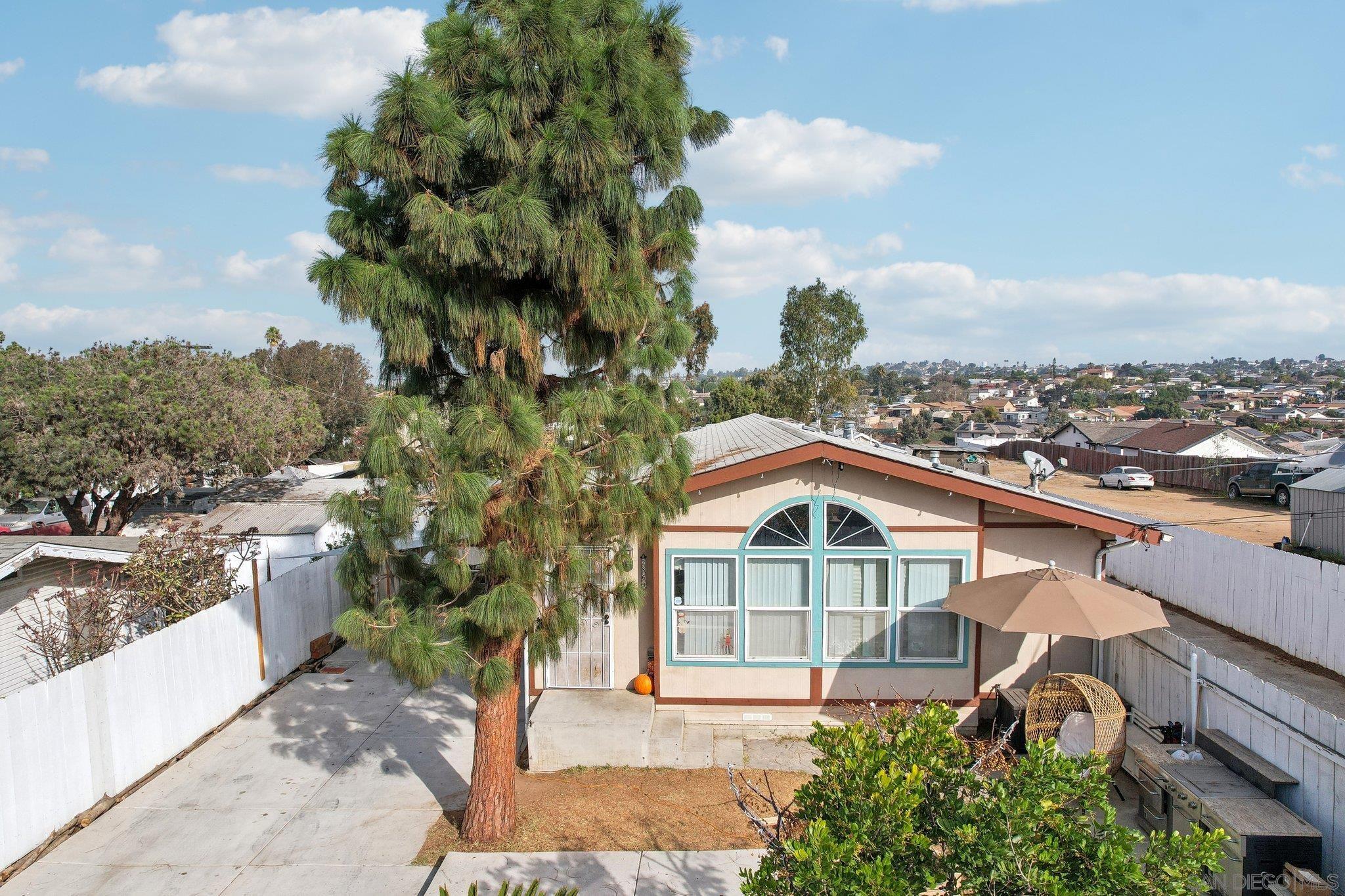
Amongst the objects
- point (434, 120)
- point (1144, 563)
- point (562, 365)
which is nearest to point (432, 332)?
point (562, 365)

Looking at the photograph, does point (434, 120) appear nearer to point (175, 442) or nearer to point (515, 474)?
point (515, 474)

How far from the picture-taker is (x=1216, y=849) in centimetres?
290

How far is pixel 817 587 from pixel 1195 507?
22.5 m

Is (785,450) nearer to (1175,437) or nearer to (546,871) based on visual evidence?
(546,871)

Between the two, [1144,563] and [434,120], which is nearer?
[434,120]

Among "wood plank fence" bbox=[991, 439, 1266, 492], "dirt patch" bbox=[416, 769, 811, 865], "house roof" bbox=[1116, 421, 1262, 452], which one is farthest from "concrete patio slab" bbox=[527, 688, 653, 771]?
"house roof" bbox=[1116, 421, 1262, 452]

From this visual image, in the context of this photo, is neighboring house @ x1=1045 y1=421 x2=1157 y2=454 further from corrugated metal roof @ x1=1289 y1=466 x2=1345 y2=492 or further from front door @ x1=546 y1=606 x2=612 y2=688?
front door @ x1=546 y1=606 x2=612 y2=688

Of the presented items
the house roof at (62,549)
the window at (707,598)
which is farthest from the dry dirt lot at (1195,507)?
the house roof at (62,549)

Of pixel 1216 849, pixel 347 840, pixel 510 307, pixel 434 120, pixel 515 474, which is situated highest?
pixel 434 120

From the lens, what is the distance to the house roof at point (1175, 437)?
111 feet

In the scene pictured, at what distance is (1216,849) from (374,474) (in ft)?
16.5

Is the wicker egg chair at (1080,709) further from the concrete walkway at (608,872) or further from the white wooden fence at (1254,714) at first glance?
the concrete walkway at (608,872)

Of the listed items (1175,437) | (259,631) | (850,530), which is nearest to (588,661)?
(850,530)

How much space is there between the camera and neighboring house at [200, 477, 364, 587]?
1588 cm
